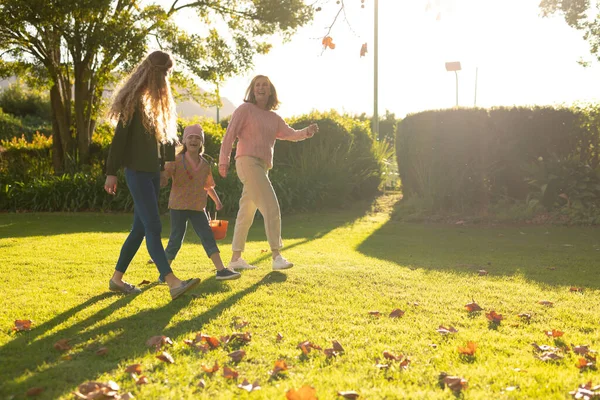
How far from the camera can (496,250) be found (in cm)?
909

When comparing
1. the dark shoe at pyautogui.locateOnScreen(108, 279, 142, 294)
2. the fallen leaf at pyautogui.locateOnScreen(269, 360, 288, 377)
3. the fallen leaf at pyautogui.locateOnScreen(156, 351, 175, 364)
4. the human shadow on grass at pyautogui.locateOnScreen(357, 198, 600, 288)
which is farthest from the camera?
the human shadow on grass at pyautogui.locateOnScreen(357, 198, 600, 288)

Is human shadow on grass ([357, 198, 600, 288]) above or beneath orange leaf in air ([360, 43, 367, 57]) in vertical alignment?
beneath

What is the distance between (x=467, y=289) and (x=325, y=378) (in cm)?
305

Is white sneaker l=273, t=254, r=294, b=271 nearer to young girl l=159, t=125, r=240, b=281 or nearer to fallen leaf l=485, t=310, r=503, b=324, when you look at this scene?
young girl l=159, t=125, r=240, b=281

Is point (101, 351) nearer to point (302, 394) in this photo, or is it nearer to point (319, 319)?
point (302, 394)

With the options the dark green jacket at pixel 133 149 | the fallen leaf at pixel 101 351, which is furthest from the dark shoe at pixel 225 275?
the fallen leaf at pixel 101 351

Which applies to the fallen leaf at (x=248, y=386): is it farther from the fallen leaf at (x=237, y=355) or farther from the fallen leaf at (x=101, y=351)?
the fallen leaf at (x=101, y=351)

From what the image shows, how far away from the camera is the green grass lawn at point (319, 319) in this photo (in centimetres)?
338

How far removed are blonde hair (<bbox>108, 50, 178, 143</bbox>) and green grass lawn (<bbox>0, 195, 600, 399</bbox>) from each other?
1465 mm

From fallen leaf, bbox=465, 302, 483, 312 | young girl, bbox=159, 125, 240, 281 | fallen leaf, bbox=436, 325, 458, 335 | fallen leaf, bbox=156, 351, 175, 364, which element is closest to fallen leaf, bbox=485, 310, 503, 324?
fallen leaf, bbox=465, 302, 483, 312

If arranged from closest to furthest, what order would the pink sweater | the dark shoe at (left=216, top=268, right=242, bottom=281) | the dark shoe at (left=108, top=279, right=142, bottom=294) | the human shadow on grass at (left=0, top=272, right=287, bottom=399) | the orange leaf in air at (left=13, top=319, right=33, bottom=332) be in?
the human shadow on grass at (left=0, top=272, right=287, bottom=399), the orange leaf in air at (left=13, top=319, right=33, bottom=332), the dark shoe at (left=108, top=279, right=142, bottom=294), the dark shoe at (left=216, top=268, right=242, bottom=281), the pink sweater

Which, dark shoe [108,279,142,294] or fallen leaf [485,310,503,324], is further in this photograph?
dark shoe [108,279,142,294]

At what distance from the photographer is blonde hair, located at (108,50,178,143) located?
5000 mm

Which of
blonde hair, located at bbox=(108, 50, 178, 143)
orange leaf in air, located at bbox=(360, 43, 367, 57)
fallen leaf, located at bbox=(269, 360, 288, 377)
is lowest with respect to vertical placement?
fallen leaf, located at bbox=(269, 360, 288, 377)
